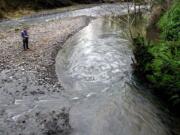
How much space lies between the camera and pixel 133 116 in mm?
19469

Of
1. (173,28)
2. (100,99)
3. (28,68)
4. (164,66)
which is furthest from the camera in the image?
(173,28)

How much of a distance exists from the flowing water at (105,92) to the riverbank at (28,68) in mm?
1092

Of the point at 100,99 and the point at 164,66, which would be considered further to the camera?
the point at 100,99

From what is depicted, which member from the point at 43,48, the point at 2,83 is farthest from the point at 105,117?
the point at 43,48

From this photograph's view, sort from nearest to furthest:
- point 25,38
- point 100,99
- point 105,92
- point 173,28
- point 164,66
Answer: point 164,66 → point 100,99 → point 105,92 → point 173,28 → point 25,38

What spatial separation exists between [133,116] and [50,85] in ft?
24.9

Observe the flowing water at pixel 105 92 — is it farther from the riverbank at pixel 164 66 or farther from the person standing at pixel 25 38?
the person standing at pixel 25 38

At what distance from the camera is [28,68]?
2717cm

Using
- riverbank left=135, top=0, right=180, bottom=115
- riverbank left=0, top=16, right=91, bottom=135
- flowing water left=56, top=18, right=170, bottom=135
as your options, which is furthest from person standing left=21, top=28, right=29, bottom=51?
riverbank left=135, top=0, right=180, bottom=115

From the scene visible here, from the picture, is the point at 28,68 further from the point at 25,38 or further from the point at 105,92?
the point at 105,92

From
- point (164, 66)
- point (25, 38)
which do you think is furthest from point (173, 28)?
point (25, 38)

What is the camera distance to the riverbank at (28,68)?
20.0m

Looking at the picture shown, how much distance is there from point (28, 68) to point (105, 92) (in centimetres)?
800

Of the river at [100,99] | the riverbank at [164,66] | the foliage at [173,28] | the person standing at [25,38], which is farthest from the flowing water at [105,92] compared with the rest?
the foliage at [173,28]
